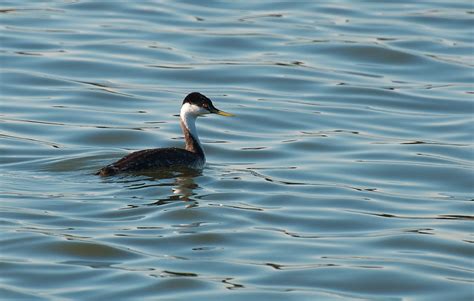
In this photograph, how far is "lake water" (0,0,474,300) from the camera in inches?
496

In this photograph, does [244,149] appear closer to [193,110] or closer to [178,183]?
[193,110]

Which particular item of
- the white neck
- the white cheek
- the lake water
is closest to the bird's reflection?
the lake water

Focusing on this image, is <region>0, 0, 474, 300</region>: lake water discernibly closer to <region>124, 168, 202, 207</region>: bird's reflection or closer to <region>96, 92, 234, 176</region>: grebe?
<region>124, 168, 202, 207</region>: bird's reflection

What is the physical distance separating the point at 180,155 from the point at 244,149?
64.8 inches

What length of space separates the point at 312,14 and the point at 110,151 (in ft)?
31.6

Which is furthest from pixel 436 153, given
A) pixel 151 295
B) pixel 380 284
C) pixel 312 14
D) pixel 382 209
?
pixel 312 14

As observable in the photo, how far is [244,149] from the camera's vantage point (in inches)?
705

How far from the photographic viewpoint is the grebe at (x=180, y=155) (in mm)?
15789

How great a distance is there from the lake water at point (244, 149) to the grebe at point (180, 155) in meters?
0.14

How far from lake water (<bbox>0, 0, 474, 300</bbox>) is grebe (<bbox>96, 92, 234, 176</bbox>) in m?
0.14

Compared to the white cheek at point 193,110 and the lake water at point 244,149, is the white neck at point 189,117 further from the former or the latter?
the lake water at point 244,149

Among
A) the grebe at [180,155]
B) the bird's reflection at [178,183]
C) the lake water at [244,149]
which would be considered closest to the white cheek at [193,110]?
the grebe at [180,155]

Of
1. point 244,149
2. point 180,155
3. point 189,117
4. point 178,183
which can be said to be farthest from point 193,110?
point 178,183

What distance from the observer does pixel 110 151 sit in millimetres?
17500
